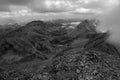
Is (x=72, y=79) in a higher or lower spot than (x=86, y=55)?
lower

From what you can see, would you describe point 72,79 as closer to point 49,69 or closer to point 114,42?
point 49,69

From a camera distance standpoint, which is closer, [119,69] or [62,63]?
[119,69]

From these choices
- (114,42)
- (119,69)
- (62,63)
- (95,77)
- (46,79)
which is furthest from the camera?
(114,42)

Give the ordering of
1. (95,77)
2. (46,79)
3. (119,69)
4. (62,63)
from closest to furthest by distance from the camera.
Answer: (95,77) → (46,79) → (119,69) → (62,63)

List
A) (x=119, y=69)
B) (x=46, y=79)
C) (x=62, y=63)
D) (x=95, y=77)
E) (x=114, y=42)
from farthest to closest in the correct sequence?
(x=114, y=42) < (x=62, y=63) < (x=119, y=69) < (x=46, y=79) < (x=95, y=77)

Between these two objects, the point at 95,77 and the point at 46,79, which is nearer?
the point at 95,77

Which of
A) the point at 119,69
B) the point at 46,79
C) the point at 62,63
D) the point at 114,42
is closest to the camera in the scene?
the point at 46,79

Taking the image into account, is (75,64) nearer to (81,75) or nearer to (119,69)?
(81,75)

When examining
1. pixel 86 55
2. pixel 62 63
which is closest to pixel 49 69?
pixel 62 63

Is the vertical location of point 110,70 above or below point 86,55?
below
